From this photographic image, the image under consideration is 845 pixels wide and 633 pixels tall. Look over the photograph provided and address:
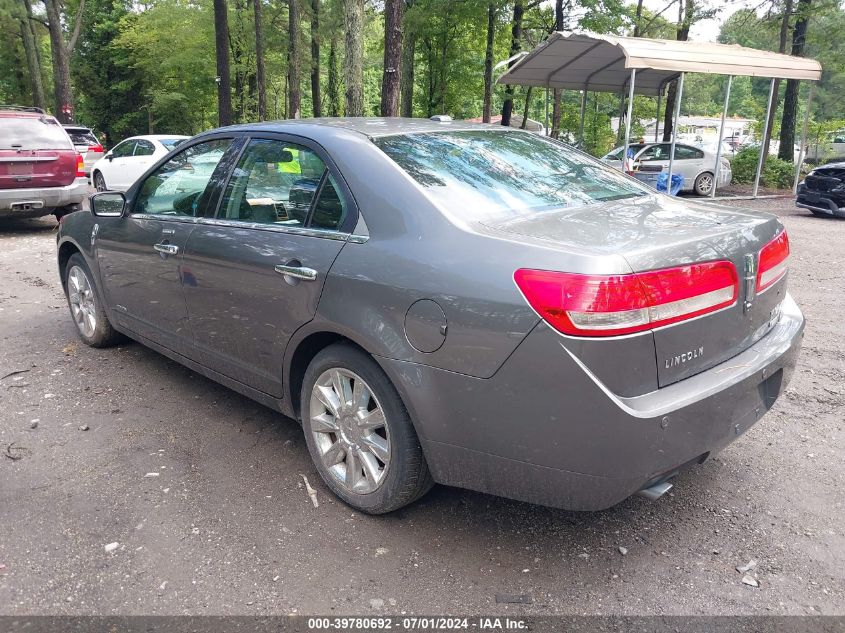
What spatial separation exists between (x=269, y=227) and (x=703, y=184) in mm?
16775

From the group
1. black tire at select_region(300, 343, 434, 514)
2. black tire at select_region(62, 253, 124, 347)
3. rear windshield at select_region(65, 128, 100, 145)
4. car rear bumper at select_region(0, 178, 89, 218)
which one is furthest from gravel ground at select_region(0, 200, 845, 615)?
rear windshield at select_region(65, 128, 100, 145)

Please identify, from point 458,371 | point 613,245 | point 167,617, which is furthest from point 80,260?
point 613,245

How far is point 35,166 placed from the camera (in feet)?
34.1

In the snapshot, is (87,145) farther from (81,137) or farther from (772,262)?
(772,262)

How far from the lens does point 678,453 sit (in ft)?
8.00

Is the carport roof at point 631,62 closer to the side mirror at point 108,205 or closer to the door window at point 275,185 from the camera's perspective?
the side mirror at point 108,205

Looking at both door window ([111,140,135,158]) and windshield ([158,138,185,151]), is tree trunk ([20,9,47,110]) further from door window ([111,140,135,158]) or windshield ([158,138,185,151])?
windshield ([158,138,185,151])

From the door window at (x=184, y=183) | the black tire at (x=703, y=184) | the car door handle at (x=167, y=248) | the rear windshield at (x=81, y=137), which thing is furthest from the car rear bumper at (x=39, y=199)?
the black tire at (x=703, y=184)

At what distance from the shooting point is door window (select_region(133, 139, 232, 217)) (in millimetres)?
3874

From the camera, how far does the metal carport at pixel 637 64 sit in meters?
13.3

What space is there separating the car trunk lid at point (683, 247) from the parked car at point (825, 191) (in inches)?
449

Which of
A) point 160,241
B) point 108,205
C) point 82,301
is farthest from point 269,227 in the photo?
point 82,301

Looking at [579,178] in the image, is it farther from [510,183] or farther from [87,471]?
[87,471]

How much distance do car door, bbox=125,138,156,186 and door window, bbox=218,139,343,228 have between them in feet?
44.3
